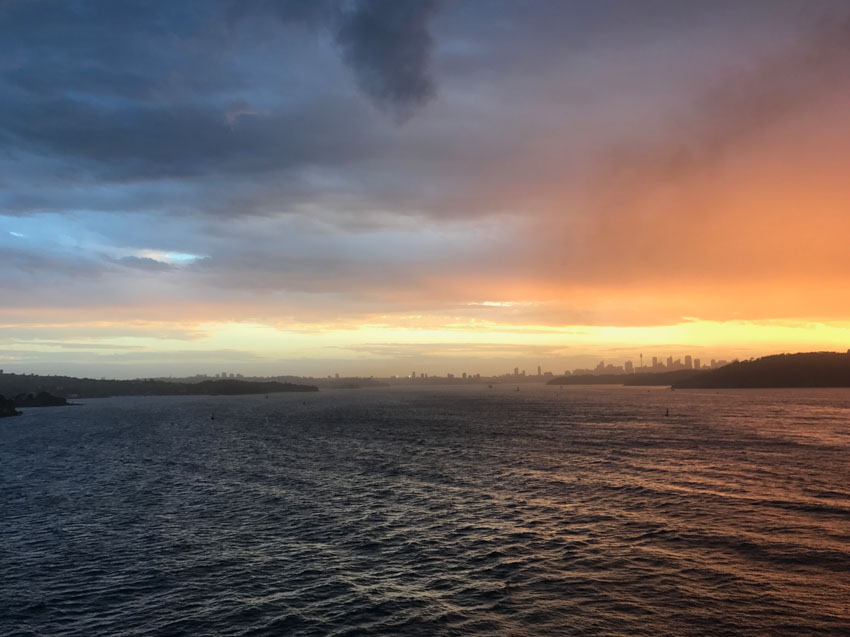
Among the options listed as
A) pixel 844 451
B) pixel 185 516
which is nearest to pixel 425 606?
pixel 185 516

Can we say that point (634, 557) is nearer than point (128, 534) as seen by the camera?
Yes

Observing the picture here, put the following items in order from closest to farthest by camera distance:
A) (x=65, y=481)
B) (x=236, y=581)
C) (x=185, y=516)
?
(x=236, y=581) < (x=185, y=516) < (x=65, y=481)

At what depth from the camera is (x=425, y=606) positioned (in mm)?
31781

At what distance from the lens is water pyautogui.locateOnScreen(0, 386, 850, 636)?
30.8 metres

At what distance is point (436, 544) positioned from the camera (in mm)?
43094

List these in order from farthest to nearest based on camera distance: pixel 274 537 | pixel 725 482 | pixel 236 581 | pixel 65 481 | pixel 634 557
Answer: pixel 65 481 → pixel 725 482 → pixel 274 537 → pixel 634 557 → pixel 236 581

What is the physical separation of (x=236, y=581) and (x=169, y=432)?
127 metres

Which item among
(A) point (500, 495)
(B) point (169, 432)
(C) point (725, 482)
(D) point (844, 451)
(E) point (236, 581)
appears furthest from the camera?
(B) point (169, 432)

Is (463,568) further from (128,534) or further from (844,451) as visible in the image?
(844,451)

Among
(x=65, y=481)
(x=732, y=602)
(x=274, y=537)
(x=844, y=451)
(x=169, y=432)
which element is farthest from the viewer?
(x=169, y=432)

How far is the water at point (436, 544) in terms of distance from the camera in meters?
30.8

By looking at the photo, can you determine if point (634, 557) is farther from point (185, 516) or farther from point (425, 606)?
point (185, 516)

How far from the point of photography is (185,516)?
54.4 m

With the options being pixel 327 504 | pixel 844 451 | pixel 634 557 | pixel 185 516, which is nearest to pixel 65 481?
pixel 185 516
